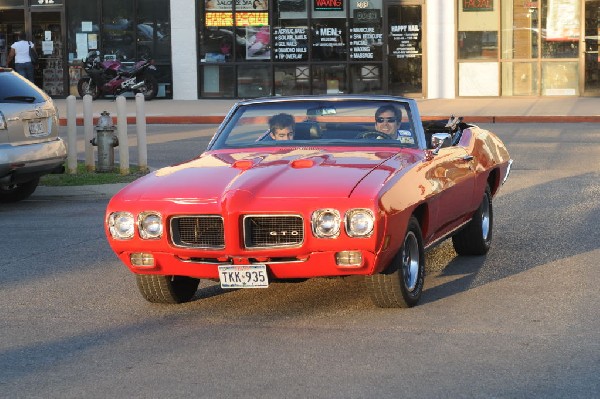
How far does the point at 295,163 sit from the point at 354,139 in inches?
40.6

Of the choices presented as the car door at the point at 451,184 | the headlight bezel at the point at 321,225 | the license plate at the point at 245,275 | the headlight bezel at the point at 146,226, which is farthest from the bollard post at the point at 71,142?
the headlight bezel at the point at 321,225

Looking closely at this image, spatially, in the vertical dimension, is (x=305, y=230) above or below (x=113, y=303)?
above

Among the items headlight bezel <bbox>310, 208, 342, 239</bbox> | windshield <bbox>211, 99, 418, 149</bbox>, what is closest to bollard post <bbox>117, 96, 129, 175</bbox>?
windshield <bbox>211, 99, 418, 149</bbox>

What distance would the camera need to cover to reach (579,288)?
9.11 m

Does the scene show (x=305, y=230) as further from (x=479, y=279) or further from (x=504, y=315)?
(x=479, y=279)

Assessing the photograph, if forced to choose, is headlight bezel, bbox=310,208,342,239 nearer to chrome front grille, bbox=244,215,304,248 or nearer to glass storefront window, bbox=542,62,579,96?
chrome front grille, bbox=244,215,304,248

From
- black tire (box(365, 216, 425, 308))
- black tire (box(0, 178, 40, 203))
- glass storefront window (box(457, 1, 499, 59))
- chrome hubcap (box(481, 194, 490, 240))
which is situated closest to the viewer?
black tire (box(365, 216, 425, 308))

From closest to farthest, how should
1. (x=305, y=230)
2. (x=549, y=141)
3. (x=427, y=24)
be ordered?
(x=305, y=230)
(x=549, y=141)
(x=427, y=24)

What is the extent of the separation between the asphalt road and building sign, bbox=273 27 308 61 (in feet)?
Result: 68.2

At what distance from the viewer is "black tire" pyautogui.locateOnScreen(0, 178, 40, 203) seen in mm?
14945

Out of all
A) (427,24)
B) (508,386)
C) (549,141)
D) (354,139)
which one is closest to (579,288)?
(354,139)

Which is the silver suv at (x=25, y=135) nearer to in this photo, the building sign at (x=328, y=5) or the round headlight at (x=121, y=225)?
the round headlight at (x=121, y=225)

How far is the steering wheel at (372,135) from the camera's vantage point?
9.58 metres

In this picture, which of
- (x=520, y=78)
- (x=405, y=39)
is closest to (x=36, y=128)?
(x=405, y=39)
